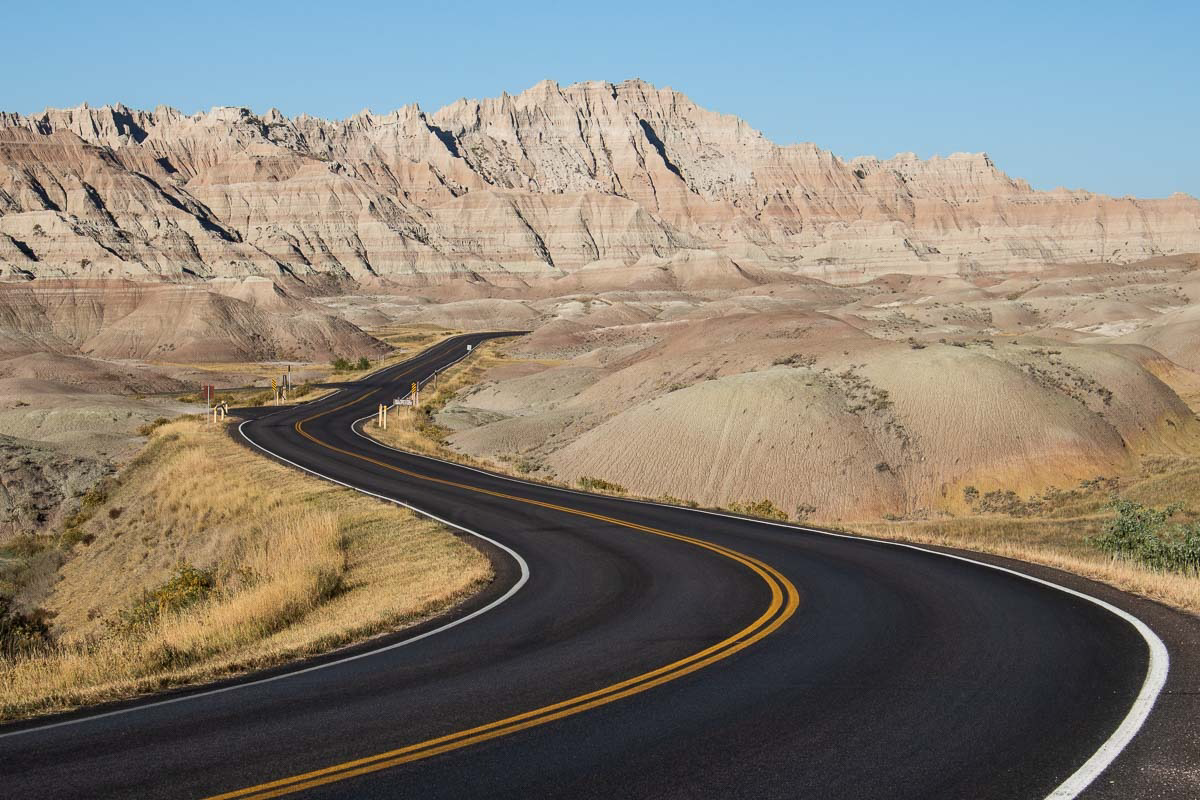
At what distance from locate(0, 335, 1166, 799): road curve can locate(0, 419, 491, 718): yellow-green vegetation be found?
1024 millimetres

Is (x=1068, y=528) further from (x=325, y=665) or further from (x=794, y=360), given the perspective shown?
(x=794, y=360)

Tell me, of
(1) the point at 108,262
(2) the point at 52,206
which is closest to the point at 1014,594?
(1) the point at 108,262

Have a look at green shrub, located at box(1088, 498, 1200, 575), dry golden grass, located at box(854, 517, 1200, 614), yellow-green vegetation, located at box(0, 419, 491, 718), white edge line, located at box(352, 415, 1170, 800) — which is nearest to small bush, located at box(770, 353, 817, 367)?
dry golden grass, located at box(854, 517, 1200, 614)

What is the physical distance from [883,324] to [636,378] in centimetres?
4665

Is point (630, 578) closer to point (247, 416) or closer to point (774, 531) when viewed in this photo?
point (774, 531)

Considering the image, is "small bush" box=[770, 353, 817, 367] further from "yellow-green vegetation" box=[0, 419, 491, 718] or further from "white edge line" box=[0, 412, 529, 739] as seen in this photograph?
"white edge line" box=[0, 412, 529, 739]

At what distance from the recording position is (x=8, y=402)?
203ft

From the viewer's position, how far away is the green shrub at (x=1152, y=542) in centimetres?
1933

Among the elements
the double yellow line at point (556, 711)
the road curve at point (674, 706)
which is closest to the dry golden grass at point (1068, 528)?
the road curve at point (674, 706)

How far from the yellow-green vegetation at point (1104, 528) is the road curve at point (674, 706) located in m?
1.98

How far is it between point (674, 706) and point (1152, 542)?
16.4m

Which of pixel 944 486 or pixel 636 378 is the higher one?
pixel 636 378

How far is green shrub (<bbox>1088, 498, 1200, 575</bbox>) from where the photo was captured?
19328 millimetres

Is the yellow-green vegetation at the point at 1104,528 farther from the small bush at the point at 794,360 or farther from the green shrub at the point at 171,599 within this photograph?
the small bush at the point at 794,360
